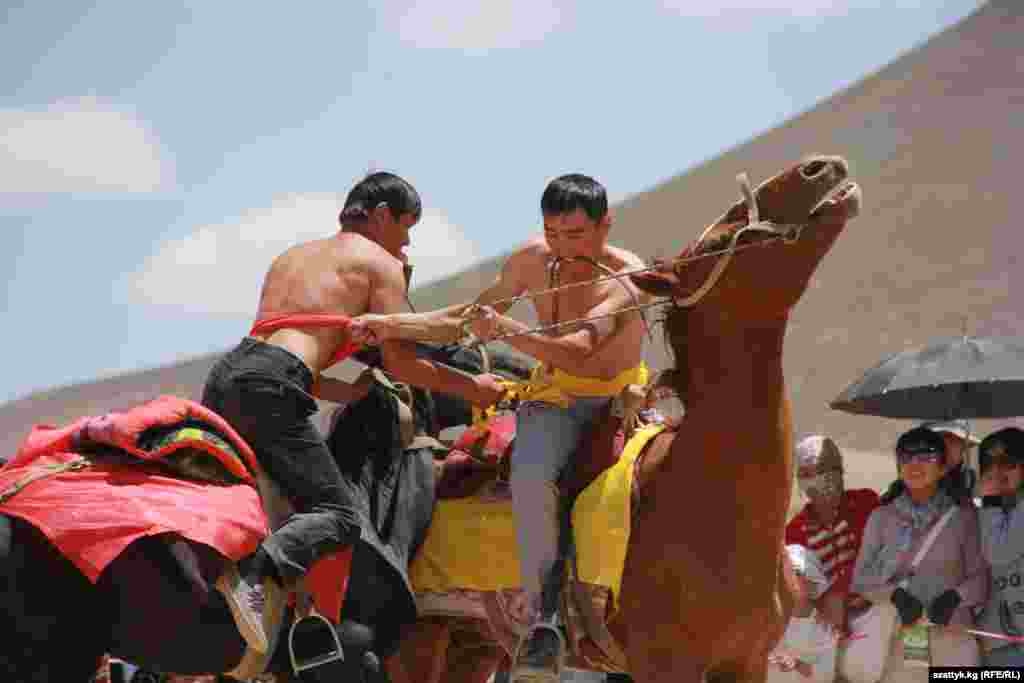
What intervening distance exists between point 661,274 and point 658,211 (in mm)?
78620

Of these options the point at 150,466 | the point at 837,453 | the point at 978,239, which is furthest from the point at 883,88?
the point at 150,466

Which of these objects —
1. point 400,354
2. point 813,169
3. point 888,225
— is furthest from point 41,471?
point 888,225

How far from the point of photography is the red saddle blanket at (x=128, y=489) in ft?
17.7

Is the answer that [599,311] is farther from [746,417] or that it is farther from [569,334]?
[746,417]

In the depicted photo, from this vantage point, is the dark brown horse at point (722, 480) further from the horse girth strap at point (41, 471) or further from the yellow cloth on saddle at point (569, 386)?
the horse girth strap at point (41, 471)

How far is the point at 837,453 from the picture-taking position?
10578 millimetres

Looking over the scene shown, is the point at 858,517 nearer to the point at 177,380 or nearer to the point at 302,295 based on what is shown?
the point at 302,295

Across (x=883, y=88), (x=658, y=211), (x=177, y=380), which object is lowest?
(x=177, y=380)

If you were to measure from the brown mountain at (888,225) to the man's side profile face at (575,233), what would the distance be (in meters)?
22.6

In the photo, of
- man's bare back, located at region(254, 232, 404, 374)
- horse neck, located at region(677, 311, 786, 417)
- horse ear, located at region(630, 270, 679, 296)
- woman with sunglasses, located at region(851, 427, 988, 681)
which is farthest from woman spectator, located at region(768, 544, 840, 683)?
man's bare back, located at region(254, 232, 404, 374)

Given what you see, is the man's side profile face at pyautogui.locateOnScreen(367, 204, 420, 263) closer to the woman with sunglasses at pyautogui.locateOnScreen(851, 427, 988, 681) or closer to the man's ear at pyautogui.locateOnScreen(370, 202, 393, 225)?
the man's ear at pyautogui.locateOnScreen(370, 202, 393, 225)

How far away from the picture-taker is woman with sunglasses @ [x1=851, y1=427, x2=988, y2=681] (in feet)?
29.3

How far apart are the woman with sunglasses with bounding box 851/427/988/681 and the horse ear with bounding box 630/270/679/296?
11.7ft

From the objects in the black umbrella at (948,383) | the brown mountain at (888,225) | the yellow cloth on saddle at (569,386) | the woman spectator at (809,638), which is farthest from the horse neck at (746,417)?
the brown mountain at (888,225)
